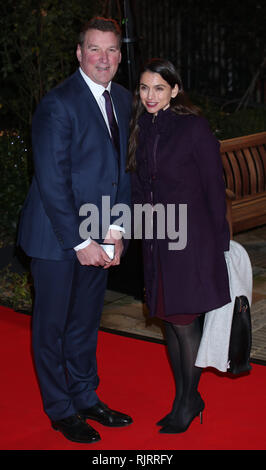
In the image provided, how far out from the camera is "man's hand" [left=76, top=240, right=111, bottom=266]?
372cm

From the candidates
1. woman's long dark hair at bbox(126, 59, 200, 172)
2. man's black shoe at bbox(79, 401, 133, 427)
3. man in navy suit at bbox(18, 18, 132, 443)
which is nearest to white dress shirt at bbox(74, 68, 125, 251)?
man in navy suit at bbox(18, 18, 132, 443)

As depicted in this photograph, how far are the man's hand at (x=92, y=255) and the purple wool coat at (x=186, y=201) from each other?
26 cm

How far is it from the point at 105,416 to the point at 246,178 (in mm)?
3793

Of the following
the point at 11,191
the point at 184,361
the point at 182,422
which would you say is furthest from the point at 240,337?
the point at 11,191

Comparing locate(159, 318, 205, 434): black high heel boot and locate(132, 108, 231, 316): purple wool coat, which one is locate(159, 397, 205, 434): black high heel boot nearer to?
locate(159, 318, 205, 434): black high heel boot

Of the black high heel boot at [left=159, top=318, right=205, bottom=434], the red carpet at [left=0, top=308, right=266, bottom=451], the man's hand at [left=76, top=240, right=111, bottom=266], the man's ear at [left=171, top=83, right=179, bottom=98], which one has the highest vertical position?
the man's ear at [left=171, top=83, right=179, bottom=98]

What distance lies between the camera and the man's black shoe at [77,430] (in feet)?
12.9

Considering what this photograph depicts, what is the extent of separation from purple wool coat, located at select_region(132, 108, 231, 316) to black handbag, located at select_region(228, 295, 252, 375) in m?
0.12

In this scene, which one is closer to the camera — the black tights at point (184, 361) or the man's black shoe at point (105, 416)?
the black tights at point (184, 361)

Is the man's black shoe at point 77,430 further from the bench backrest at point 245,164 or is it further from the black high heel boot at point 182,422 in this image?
the bench backrest at point 245,164

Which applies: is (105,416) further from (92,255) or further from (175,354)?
(92,255)

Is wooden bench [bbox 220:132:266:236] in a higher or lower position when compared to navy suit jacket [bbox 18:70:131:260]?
lower

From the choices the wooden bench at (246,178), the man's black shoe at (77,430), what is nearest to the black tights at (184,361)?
the man's black shoe at (77,430)
